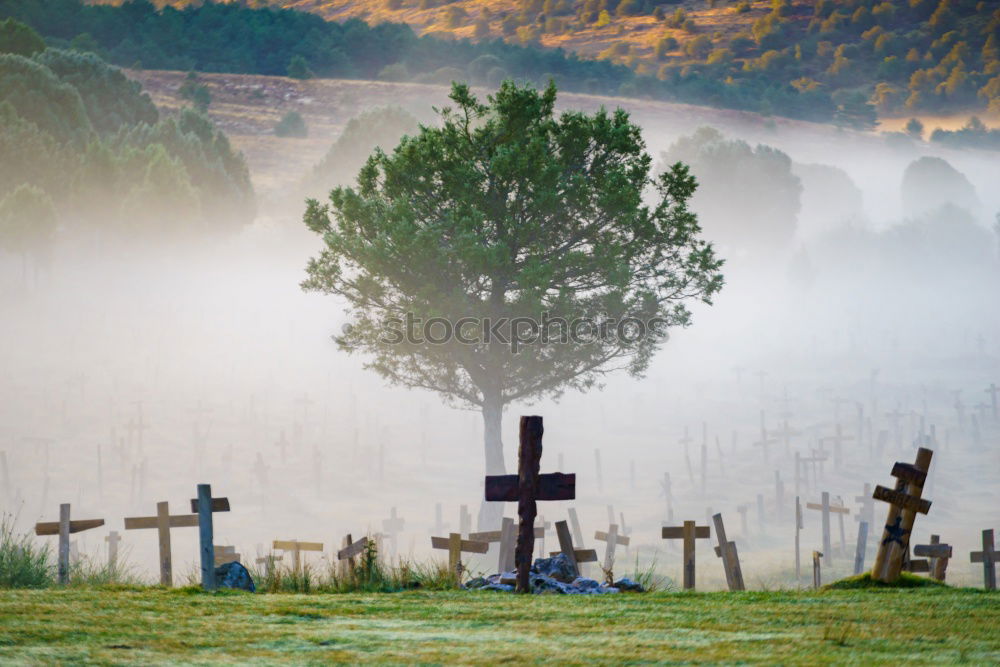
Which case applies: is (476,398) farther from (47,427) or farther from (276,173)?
(276,173)

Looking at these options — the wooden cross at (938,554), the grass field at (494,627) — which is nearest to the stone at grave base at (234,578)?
the grass field at (494,627)

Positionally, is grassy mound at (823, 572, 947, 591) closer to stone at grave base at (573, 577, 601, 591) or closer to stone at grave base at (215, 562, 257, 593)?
stone at grave base at (573, 577, 601, 591)

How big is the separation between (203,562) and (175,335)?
63.8 m

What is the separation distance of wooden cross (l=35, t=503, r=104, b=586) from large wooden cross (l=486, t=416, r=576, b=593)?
250 inches

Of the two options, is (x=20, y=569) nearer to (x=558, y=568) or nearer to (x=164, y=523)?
(x=164, y=523)

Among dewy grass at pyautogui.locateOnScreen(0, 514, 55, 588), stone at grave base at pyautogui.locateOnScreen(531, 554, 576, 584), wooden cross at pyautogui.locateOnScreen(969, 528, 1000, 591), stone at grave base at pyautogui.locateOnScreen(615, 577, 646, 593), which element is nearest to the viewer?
stone at grave base at pyautogui.locateOnScreen(615, 577, 646, 593)

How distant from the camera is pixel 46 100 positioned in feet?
253

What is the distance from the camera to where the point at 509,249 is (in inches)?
1191

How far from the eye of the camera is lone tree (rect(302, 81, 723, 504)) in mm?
30156

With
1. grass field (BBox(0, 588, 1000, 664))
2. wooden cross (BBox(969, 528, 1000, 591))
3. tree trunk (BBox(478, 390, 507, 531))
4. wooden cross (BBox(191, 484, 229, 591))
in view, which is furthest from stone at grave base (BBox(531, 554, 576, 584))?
tree trunk (BBox(478, 390, 507, 531))

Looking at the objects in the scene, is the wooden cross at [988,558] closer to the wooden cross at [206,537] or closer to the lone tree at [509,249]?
the lone tree at [509,249]

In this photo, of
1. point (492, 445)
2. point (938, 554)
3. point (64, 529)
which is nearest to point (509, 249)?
point (492, 445)

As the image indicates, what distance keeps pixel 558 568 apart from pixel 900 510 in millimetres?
4884

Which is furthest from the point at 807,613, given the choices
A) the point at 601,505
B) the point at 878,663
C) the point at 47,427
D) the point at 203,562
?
the point at 47,427
